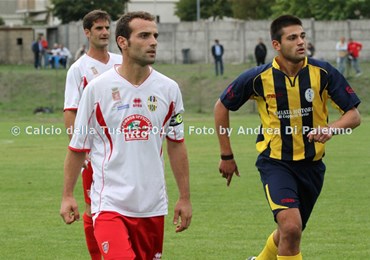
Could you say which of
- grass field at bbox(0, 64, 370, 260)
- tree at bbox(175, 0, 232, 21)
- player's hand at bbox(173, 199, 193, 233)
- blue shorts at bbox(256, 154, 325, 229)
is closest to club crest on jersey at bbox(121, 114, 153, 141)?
player's hand at bbox(173, 199, 193, 233)

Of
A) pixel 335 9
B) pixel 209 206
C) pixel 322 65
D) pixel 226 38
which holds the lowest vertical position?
pixel 226 38

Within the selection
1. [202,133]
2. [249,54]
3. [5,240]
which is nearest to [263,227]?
[5,240]

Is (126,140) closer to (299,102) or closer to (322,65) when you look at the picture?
(299,102)

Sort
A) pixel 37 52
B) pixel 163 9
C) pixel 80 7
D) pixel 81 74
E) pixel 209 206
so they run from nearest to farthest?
pixel 81 74
pixel 209 206
pixel 37 52
pixel 80 7
pixel 163 9

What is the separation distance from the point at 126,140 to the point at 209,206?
6.56 meters

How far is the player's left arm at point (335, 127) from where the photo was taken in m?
7.45

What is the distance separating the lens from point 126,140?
6488mm

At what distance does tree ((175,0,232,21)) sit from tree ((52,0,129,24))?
9630mm

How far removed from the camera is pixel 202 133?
26.7m

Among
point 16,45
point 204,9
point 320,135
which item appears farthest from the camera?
point 204,9

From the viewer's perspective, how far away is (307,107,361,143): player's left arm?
7.45 metres

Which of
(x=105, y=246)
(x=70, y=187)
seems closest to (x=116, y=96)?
(x=70, y=187)

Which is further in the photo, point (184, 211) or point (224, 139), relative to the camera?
point (224, 139)

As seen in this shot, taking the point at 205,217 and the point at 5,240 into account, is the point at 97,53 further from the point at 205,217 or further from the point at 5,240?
the point at 205,217
